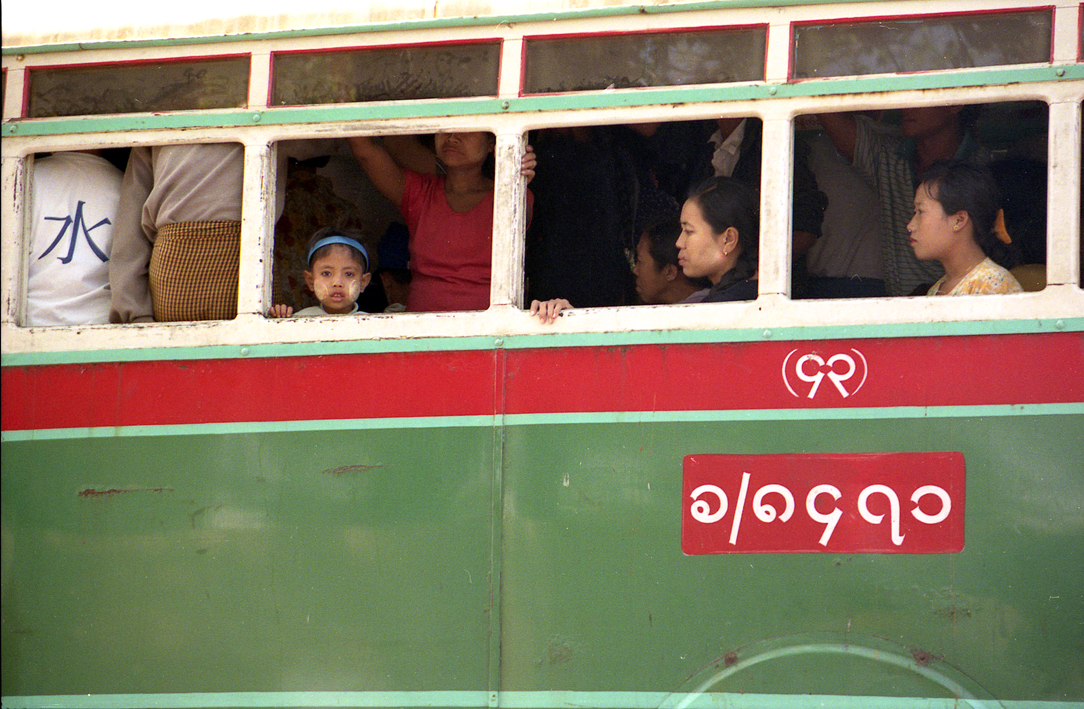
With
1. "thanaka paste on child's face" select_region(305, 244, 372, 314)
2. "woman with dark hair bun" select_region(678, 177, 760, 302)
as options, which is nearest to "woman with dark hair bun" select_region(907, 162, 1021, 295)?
"woman with dark hair bun" select_region(678, 177, 760, 302)

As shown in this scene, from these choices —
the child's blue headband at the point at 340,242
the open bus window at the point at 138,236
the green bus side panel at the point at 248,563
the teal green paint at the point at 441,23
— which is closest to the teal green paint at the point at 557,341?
the open bus window at the point at 138,236

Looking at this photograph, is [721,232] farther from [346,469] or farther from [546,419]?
[346,469]

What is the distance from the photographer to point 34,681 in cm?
313

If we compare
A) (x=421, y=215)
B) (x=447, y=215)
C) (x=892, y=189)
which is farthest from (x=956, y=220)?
(x=421, y=215)

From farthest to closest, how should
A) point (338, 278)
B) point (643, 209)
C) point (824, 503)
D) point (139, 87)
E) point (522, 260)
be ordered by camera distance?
point (643, 209) < point (338, 278) < point (139, 87) < point (522, 260) < point (824, 503)

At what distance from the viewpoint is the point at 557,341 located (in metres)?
2.94

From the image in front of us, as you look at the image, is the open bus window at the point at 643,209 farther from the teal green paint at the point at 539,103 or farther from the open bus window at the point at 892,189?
the teal green paint at the point at 539,103

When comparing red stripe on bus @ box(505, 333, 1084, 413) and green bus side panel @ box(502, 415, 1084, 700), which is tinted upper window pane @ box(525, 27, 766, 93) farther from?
green bus side panel @ box(502, 415, 1084, 700)

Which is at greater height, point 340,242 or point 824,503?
point 340,242

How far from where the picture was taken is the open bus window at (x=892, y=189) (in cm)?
315

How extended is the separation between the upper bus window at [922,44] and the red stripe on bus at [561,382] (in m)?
0.75

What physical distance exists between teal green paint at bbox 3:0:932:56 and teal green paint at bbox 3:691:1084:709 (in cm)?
190

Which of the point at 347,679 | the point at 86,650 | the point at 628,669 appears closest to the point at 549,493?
the point at 628,669

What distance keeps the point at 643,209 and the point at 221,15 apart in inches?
57.7
